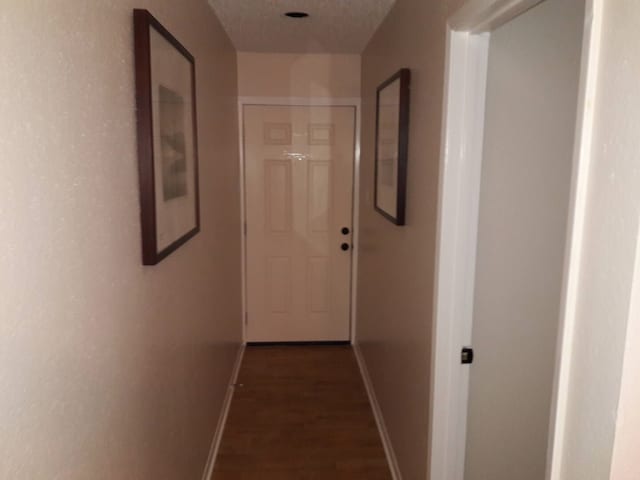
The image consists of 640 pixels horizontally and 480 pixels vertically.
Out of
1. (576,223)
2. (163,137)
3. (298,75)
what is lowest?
(576,223)

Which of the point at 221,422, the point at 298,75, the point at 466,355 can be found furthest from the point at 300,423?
the point at 298,75

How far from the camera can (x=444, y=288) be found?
68.3 inches

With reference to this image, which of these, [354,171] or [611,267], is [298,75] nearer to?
[354,171]

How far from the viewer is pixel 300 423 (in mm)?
3002

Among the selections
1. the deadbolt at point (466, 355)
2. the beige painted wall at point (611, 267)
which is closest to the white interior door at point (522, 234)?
the deadbolt at point (466, 355)

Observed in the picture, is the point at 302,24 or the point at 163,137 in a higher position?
the point at 302,24

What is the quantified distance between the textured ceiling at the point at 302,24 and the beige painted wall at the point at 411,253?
119 mm

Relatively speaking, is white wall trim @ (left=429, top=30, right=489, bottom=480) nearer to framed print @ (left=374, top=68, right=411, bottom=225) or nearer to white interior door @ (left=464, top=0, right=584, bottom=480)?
white interior door @ (left=464, top=0, right=584, bottom=480)

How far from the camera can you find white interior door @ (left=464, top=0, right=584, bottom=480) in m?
1.70

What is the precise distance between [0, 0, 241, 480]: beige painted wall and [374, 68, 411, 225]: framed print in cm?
94

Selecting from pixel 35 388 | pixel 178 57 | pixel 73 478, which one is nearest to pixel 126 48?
pixel 178 57

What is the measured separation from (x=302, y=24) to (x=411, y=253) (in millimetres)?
1544

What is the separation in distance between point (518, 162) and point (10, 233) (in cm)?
152

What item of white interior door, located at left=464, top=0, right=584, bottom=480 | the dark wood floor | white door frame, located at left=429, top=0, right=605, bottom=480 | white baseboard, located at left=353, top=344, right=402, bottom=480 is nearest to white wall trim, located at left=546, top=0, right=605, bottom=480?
white door frame, located at left=429, top=0, right=605, bottom=480
